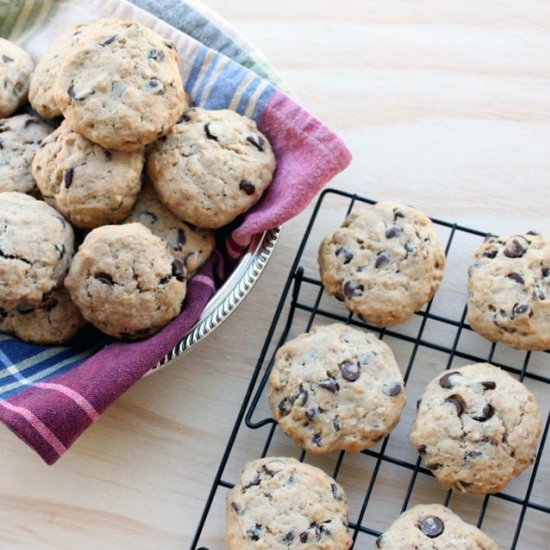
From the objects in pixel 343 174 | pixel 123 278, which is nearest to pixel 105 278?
pixel 123 278

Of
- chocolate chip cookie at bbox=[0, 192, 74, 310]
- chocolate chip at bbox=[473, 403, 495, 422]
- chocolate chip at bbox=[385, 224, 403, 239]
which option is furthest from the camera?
chocolate chip at bbox=[385, 224, 403, 239]

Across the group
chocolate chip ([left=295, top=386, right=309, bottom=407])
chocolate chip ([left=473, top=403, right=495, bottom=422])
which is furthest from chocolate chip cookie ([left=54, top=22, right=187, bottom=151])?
chocolate chip ([left=473, top=403, right=495, bottom=422])

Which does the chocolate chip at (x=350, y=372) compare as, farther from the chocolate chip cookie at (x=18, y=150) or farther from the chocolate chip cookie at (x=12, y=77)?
the chocolate chip cookie at (x=12, y=77)

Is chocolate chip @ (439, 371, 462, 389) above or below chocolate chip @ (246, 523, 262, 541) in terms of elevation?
above

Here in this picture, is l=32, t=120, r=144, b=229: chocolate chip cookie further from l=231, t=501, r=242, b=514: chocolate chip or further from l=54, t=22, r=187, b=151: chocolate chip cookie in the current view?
l=231, t=501, r=242, b=514: chocolate chip

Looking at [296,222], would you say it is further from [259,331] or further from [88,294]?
[88,294]

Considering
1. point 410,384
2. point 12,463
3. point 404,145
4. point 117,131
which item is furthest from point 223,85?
point 12,463
